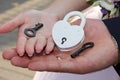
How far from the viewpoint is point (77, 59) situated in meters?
1.07

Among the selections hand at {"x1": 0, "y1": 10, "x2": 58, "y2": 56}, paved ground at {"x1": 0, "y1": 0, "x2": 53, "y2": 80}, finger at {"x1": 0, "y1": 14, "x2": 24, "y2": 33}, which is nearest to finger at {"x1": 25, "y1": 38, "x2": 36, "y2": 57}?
hand at {"x1": 0, "y1": 10, "x2": 58, "y2": 56}

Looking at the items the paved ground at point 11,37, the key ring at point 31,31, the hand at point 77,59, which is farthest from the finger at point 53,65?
the paved ground at point 11,37

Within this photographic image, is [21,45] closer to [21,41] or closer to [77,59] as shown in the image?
[21,41]

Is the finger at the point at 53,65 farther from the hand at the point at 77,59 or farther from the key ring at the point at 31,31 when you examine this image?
the key ring at the point at 31,31

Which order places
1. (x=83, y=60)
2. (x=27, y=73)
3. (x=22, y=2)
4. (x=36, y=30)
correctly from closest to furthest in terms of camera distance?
(x=83, y=60), (x=36, y=30), (x=27, y=73), (x=22, y=2)

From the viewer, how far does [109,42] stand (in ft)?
3.67

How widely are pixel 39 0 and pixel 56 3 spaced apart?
3012 millimetres

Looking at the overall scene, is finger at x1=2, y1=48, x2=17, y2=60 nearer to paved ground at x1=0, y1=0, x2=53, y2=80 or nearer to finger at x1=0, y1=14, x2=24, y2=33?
finger at x1=0, y1=14, x2=24, y2=33

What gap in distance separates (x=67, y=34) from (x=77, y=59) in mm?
130

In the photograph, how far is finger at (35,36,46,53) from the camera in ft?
3.61

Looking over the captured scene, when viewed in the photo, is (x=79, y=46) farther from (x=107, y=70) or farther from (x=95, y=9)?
(x=95, y=9)

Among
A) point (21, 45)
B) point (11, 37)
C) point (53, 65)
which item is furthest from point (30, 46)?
point (11, 37)

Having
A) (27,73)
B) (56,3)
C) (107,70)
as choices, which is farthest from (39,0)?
(107,70)

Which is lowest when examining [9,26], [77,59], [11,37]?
[11,37]
